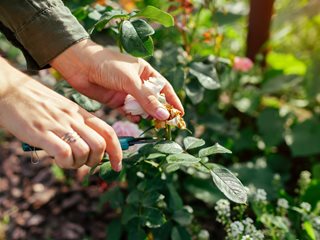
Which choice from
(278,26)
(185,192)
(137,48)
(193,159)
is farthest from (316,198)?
(278,26)

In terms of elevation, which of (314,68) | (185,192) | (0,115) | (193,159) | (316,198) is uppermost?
(0,115)

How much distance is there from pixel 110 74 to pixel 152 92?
134 millimetres

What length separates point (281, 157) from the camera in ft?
6.93

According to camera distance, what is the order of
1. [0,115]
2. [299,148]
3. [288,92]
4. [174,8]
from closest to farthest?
[0,115], [174,8], [299,148], [288,92]

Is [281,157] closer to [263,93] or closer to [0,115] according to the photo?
[263,93]

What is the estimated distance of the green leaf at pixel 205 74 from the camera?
1626 millimetres

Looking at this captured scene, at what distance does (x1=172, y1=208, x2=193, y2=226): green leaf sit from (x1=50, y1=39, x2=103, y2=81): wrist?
54 cm

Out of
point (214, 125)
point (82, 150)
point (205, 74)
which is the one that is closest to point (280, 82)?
point (214, 125)

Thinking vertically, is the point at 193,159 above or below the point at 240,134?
above

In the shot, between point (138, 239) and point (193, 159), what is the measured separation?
438 millimetres

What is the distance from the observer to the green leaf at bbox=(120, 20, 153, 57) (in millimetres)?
1278

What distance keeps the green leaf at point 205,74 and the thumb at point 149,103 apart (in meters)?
0.42

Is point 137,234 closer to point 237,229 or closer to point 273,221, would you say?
point 237,229

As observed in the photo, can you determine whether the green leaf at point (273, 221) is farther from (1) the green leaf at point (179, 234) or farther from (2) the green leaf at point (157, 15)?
(2) the green leaf at point (157, 15)
